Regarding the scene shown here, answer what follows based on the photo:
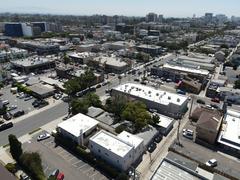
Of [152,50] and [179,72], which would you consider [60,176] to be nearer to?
[179,72]

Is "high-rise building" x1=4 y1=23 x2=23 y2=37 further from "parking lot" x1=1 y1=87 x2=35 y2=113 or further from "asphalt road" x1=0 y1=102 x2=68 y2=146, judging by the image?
"asphalt road" x1=0 y1=102 x2=68 y2=146

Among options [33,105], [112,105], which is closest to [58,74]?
[33,105]

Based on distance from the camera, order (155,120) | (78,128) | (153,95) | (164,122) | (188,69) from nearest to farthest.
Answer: (78,128) < (155,120) < (164,122) < (153,95) < (188,69)

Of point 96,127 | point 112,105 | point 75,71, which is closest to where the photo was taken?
point 96,127

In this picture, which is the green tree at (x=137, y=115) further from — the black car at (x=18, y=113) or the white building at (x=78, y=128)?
the black car at (x=18, y=113)

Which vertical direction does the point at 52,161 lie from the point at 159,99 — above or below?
below

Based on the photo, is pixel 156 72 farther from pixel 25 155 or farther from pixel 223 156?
pixel 25 155

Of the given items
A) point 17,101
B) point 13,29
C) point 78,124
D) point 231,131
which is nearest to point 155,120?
point 231,131
